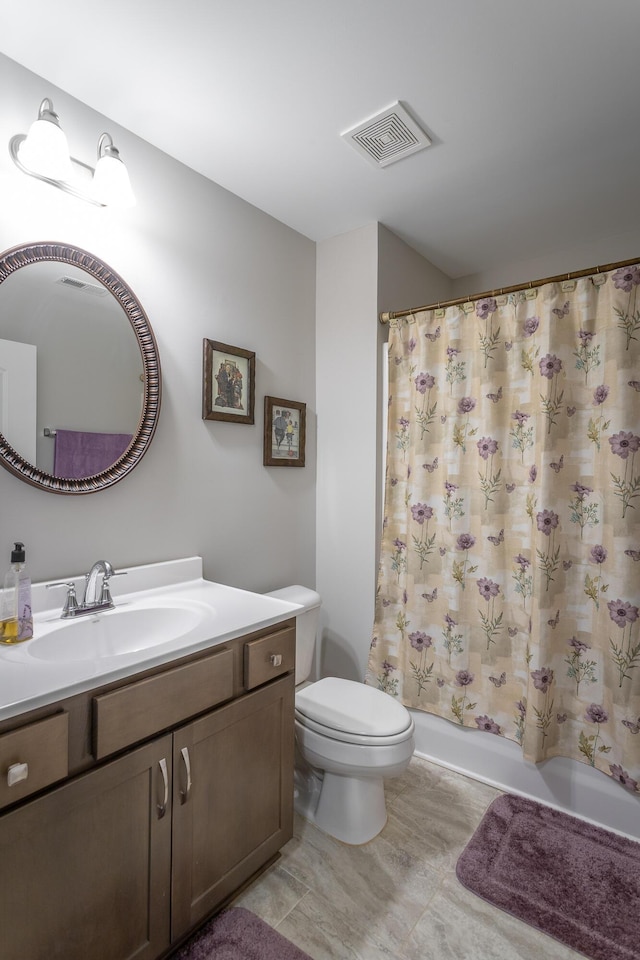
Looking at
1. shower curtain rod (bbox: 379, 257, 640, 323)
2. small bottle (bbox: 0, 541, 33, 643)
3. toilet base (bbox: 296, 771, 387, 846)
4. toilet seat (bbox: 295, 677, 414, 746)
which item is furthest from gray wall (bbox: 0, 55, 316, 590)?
toilet base (bbox: 296, 771, 387, 846)

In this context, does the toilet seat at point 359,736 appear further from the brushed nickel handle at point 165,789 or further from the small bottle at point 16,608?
the small bottle at point 16,608

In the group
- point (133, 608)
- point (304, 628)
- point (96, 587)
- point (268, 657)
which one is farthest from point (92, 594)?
point (304, 628)

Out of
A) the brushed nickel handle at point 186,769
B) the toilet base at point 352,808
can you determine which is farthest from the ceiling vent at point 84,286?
the toilet base at point 352,808

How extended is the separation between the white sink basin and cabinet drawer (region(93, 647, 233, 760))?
0.11m

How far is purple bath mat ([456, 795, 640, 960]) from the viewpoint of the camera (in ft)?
4.53

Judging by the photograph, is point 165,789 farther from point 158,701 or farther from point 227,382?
point 227,382

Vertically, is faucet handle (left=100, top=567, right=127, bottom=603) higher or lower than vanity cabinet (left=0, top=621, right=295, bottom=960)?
higher

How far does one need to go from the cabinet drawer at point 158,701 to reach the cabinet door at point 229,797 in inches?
2.2

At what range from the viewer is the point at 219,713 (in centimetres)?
131

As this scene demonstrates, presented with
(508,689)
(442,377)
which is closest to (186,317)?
(442,377)

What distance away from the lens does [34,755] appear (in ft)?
3.11

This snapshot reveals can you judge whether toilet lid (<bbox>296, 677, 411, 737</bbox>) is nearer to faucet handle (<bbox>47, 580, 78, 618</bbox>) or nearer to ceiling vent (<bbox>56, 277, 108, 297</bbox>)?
faucet handle (<bbox>47, 580, 78, 618</bbox>)

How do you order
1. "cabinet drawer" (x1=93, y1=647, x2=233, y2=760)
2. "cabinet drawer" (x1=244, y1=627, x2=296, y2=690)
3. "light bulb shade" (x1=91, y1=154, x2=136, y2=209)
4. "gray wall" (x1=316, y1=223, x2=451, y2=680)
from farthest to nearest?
"gray wall" (x1=316, y1=223, x2=451, y2=680), "light bulb shade" (x1=91, y1=154, x2=136, y2=209), "cabinet drawer" (x1=244, y1=627, x2=296, y2=690), "cabinet drawer" (x1=93, y1=647, x2=233, y2=760)

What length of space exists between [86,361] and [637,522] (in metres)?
1.93
